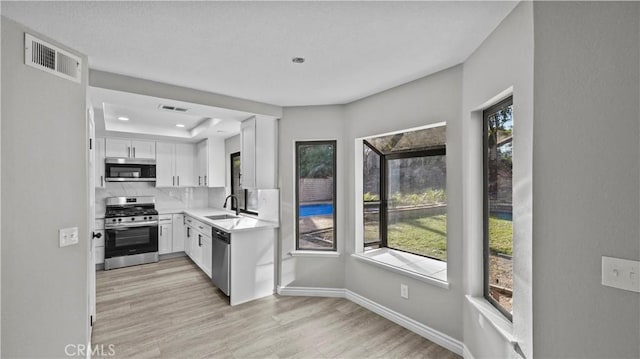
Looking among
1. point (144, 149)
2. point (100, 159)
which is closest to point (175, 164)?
point (144, 149)

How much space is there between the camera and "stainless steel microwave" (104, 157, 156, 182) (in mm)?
4762

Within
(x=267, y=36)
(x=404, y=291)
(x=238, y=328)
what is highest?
(x=267, y=36)

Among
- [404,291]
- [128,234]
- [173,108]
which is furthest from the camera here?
[128,234]

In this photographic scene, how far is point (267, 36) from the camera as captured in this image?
5.91 feet

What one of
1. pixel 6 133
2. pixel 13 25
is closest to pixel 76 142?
pixel 6 133

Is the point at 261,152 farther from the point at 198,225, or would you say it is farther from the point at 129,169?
the point at 129,169

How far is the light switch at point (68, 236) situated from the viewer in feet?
6.25

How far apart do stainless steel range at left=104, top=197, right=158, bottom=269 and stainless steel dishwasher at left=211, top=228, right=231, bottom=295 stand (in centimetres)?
188

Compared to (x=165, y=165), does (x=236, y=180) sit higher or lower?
lower

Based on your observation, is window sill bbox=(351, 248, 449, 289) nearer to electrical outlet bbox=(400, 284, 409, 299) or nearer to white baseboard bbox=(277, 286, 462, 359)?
electrical outlet bbox=(400, 284, 409, 299)

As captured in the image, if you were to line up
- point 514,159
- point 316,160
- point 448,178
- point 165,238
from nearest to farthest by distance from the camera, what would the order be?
point 514,159 → point 448,178 → point 316,160 → point 165,238
